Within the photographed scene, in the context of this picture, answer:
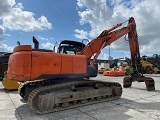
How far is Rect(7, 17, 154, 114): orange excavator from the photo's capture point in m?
6.53

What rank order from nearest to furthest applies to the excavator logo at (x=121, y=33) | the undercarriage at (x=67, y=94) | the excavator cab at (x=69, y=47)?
the undercarriage at (x=67, y=94) < the excavator cab at (x=69, y=47) < the excavator logo at (x=121, y=33)

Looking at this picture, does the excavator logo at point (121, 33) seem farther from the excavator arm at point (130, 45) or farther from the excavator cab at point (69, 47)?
the excavator cab at point (69, 47)

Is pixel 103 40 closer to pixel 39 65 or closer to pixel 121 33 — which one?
pixel 121 33

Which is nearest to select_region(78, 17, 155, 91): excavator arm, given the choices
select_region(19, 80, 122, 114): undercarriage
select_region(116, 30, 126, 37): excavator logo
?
select_region(116, 30, 126, 37): excavator logo

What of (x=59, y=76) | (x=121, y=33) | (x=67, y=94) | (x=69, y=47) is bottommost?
(x=67, y=94)

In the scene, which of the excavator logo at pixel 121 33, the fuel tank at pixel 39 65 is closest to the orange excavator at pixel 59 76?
the fuel tank at pixel 39 65

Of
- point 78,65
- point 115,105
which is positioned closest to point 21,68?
point 78,65

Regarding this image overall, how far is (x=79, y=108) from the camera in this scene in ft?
23.3

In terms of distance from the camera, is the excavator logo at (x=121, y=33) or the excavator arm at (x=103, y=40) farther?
the excavator logo at (x=121, y=33)

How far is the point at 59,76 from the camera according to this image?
23.6ft

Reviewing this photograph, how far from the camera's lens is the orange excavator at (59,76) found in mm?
6531

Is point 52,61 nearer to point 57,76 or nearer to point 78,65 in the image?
point 57,76

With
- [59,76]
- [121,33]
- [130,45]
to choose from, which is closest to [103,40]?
[121,33]

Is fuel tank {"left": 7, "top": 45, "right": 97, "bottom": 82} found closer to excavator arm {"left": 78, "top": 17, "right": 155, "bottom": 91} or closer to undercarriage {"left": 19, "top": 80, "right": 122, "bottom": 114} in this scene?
undercarriage {"left": 19, "top": 80, "right": 122, "bottom": 114}
